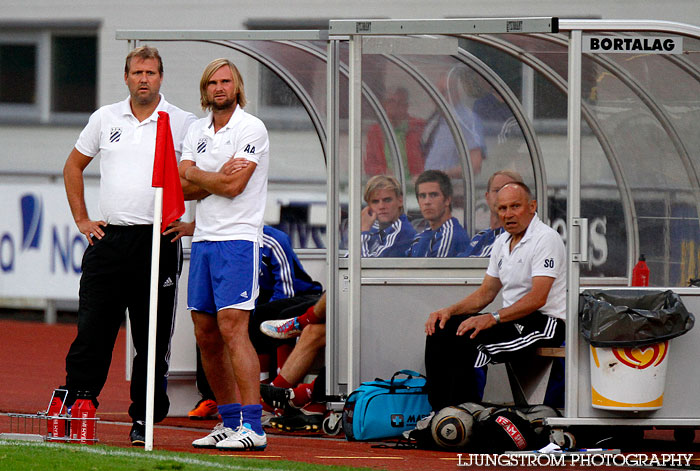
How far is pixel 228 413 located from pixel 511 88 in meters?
3.19

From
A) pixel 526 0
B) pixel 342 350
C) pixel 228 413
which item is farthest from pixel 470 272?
pixel 526 0

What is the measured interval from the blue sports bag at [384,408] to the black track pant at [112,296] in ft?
4.04

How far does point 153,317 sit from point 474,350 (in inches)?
77.2

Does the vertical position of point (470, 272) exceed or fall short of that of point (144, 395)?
it exceeds it

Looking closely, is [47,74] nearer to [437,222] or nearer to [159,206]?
[437,222]

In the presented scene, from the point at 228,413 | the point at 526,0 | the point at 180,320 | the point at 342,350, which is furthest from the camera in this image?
the point at 526,0

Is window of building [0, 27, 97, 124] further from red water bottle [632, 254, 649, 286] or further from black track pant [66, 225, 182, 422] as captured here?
red water bottle [632, 254, 649, 286]

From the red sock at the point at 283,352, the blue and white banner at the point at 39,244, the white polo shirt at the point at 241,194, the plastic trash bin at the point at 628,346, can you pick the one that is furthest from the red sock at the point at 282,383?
the blue and white banner at the point at 39,244

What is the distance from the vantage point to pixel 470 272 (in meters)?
8.55

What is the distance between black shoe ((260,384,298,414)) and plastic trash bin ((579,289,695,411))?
1.94 meters

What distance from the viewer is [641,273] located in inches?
298

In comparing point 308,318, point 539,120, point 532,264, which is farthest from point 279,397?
point 539,120

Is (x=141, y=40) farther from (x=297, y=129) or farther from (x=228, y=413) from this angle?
(x=297, y=129)

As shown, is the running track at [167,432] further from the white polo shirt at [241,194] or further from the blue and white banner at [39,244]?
the blue and white banner at [39,244]
